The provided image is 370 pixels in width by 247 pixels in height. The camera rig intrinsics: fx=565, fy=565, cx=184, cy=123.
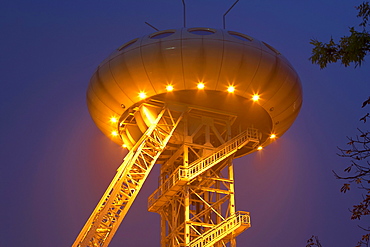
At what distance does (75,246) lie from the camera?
2362cm

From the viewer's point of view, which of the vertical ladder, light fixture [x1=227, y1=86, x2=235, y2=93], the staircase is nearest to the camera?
the vertical ladder

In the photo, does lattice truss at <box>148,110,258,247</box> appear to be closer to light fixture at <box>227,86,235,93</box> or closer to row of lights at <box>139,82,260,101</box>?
row of lights at <box>139,82,260,101</box>

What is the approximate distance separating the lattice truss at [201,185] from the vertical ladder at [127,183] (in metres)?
1.16

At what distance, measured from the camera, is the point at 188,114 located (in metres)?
28.1

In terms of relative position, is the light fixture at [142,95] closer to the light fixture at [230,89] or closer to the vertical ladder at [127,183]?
the vertical ladder at [127,183]

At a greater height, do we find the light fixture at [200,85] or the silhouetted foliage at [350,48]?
the light fixture at [200,85]

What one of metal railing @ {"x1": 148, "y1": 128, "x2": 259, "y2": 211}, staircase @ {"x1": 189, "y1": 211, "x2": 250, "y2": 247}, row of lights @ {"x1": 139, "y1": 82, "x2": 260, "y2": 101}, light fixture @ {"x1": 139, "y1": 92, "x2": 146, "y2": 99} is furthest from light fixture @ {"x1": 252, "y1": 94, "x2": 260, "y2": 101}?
staircase @ {"x1": 189, "y1": 211, "x2": 250, "y2": 247}

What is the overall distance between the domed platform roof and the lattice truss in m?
1.69

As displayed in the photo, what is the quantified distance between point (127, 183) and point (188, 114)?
4847 mm

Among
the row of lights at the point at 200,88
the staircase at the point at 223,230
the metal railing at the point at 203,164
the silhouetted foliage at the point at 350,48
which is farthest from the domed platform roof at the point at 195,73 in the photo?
the silhouetted foliage at the point at 350,48

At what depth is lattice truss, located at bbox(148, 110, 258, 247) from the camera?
25516mm

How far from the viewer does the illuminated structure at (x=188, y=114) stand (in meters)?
24.9

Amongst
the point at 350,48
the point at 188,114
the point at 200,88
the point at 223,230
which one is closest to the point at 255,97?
the point at 200,88

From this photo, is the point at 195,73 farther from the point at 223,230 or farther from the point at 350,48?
the point at 350,48
